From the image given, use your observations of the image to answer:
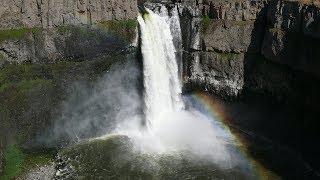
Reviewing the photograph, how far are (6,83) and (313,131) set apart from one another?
1728 centimetres

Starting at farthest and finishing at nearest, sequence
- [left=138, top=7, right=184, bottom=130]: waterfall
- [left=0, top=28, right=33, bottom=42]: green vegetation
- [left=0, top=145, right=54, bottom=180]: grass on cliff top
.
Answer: [left=138, top=7, right=184, bottom=130]: waterfall, [left=0, top=28, right=33, bottom=42]: green vegetation, [left=0, top=145, right=54, bottom=180]: grass on cliff top

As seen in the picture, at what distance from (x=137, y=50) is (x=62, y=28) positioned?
16.4 feet

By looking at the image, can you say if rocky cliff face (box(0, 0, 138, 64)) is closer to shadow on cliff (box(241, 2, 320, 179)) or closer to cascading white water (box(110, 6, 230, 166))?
cascading white water (box(110, 6, 230, 166))

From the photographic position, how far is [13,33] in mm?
25125

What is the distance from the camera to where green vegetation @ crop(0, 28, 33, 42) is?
2477 cm

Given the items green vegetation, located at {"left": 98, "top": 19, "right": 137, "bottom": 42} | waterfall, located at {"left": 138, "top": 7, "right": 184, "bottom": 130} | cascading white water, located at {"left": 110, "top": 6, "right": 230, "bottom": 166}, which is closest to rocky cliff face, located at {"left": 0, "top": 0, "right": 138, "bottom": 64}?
green vegetation, located at {"left": 98, "top": 19, "right": 137, "bottom": 42}

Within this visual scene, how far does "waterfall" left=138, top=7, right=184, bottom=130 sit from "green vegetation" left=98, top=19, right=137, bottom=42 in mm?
585

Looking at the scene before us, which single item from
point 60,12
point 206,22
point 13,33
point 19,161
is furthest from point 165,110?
point 13,33

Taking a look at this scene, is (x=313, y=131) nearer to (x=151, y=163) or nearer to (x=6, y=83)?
(x=151, y=163)

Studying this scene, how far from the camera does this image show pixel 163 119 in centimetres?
3006

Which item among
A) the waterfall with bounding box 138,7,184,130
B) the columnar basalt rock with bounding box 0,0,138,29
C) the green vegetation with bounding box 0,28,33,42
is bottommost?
the waterfall with bounding box 138,7,184,130

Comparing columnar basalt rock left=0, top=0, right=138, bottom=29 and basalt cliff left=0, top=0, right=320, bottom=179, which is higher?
columnar basalt rock left=0, top=0, right=138, bottom=29

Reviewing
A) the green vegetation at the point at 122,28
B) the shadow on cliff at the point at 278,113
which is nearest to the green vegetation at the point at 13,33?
the green vegetation at the point at 122,28

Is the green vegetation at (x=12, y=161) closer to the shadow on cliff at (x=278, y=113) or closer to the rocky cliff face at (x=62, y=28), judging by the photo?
the rocky cliff face at (x=62, y=28)
